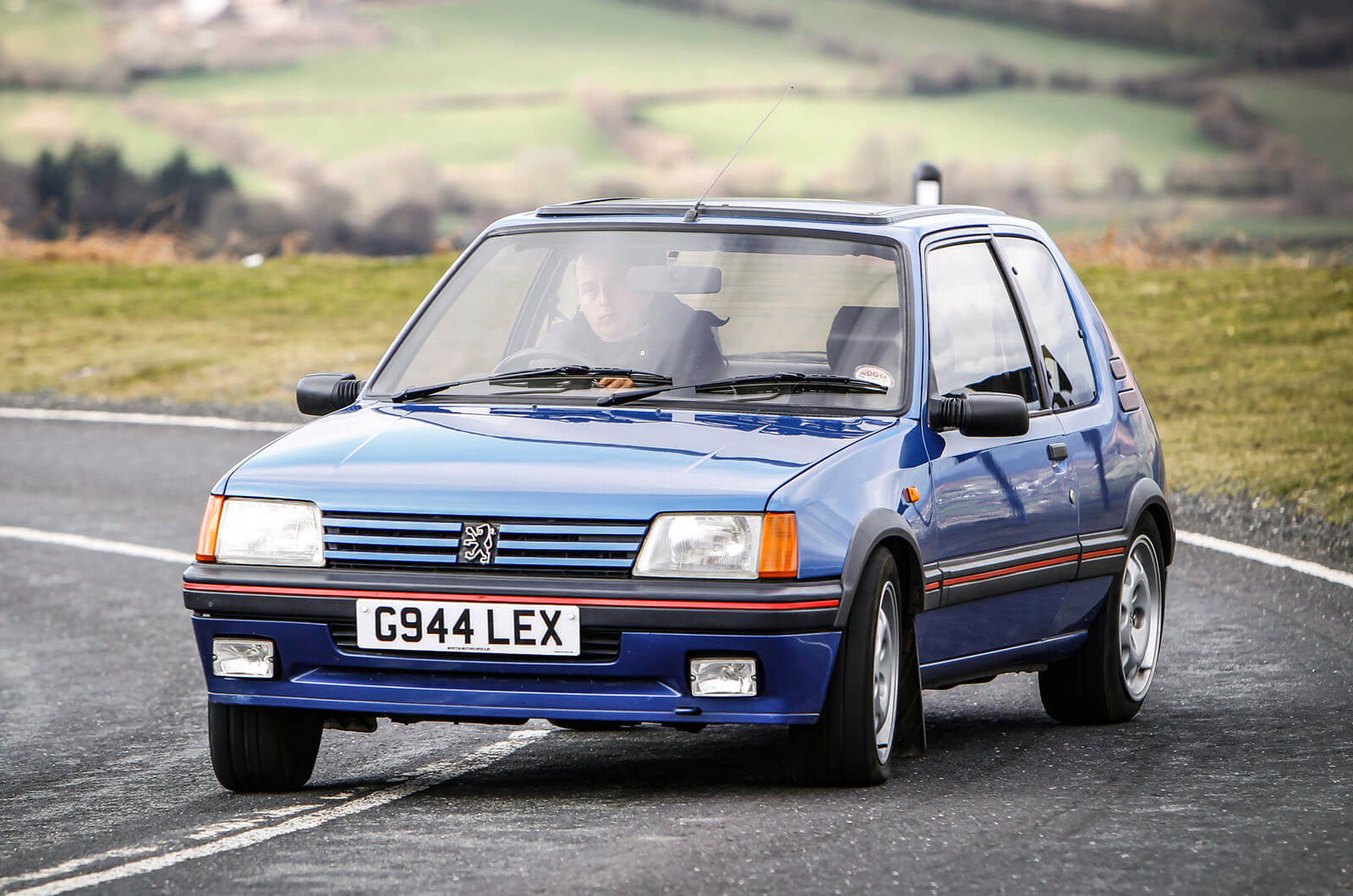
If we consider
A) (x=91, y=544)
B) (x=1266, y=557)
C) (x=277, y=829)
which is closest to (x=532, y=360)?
(x=277, y=829)

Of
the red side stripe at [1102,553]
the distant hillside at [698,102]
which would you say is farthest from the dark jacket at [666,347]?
the distant hillside at [698,102]

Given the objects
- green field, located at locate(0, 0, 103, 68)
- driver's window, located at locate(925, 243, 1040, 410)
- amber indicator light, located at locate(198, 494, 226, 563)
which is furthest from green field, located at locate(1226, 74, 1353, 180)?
amber indicator light, located at locate(198, 494, 226, 563)

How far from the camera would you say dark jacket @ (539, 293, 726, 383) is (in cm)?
741

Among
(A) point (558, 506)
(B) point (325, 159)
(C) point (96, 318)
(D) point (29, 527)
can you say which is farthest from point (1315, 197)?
(A) point (558, 506)

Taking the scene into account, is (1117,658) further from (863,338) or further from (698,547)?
(698,547)

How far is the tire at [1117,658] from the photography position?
8.36 metres

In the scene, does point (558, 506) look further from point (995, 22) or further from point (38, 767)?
point (995, 22)

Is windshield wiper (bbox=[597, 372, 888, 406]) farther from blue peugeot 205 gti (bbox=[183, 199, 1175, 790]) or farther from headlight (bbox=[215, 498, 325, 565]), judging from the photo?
headlight (bbox=[215, 498, 325, 565])

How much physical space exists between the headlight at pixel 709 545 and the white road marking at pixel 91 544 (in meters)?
6.83

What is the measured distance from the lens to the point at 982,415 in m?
7.19

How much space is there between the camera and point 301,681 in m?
6.58

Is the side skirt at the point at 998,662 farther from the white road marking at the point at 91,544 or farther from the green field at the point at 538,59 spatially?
the green field at the point at 538,59

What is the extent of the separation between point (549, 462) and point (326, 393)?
1572 mm

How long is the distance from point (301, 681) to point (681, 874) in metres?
1.44
